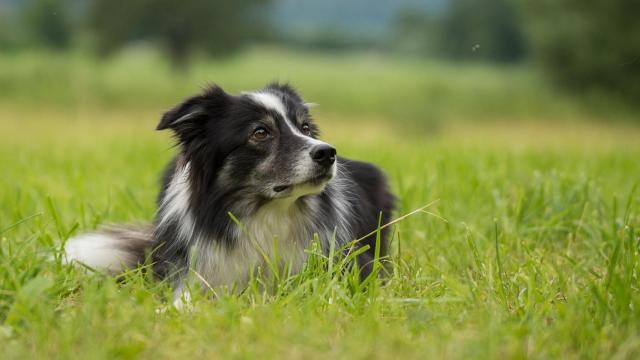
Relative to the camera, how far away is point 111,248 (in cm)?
379

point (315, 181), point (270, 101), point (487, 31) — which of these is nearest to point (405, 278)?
point (315, 181)

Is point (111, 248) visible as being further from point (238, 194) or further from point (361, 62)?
point (361, 62)

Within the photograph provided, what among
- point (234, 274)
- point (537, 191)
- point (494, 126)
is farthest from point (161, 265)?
point (494, 126)

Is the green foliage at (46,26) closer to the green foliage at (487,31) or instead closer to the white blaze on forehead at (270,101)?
the green foliage at (487,31)

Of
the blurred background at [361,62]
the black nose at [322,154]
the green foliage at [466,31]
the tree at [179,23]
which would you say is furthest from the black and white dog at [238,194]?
the green foliage at [466,31]

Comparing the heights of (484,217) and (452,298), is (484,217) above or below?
below

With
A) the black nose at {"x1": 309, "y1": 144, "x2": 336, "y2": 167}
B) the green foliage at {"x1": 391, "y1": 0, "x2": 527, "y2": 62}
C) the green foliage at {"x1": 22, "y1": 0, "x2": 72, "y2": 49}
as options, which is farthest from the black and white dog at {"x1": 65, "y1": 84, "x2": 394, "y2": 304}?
the green foliage at {"x1": 22, "y1": 0, "x2": 72, "y2": 49}

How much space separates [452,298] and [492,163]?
412 centimetres

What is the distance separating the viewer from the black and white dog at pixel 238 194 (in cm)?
343

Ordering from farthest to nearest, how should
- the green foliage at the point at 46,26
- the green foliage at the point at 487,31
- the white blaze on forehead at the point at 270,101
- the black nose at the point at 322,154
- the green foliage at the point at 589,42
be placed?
the green foliage at the point at 487,31 < the green foliage at the point at 46,26 < the green foliage at the point at 589,42 < the white blaze on forehead at the point at 270,101 < the black nose at the point at 322,154

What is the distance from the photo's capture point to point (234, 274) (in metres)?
3.47

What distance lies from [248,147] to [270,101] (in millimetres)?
314

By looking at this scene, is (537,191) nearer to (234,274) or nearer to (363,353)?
(234,274)

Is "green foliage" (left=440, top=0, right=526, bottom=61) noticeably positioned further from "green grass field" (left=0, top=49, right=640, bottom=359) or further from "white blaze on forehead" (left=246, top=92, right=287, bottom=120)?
"white blaze on forehead" (left=246, top=92, right=287, bottom=120)
